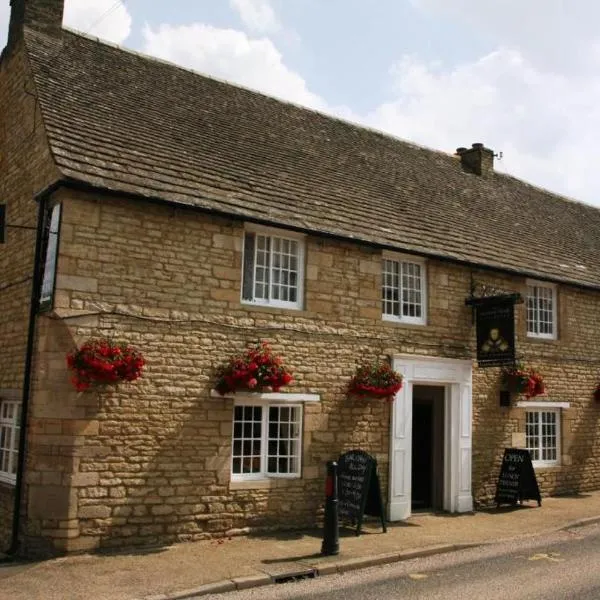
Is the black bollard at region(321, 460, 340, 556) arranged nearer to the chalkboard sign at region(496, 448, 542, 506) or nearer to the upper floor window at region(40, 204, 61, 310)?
the upper floor window at region(40, 204, 61, 310)

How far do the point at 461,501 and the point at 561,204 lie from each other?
11904 mm

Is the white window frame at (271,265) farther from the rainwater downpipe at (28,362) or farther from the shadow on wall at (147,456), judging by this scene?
the rainwater downpipe at (28,362)

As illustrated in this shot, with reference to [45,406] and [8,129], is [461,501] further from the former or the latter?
[8,129]

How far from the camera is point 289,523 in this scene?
10711 mm

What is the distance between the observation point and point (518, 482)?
1303cm

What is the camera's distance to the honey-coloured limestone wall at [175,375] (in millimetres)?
9055

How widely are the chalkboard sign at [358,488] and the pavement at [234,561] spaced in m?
0.31

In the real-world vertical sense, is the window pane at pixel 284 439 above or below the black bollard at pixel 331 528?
above

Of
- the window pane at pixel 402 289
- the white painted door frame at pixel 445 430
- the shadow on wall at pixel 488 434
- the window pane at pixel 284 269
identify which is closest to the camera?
the window pane at pixel 284 269

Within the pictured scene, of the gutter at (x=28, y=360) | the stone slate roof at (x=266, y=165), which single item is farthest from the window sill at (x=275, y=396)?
the stone slate roof at (x=266, y=165)

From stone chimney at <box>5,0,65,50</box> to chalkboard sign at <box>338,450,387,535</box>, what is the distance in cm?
977

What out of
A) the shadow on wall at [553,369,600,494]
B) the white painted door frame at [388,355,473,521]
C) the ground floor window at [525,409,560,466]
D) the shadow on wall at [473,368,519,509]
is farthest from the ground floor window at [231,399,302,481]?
the shadow on wall at [553,369,600,494]

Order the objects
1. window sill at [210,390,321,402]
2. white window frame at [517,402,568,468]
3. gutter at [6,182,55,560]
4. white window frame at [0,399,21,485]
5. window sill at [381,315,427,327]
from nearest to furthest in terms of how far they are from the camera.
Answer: gutter at [6,182,55,560] < white window frame at [0,399,21,485] < window sill at [210,390,321,402] < window sill at [381,315,427,327] < white window frame at [517,402,568,468]

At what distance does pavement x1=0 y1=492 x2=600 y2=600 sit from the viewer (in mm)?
7516
